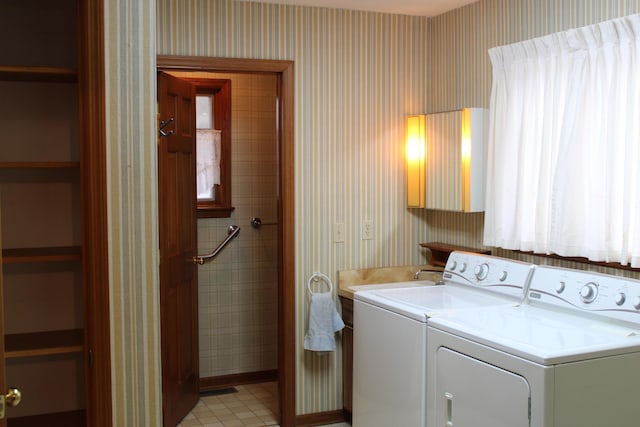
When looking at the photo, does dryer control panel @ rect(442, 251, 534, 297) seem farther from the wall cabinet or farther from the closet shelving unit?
the closet shelving unit

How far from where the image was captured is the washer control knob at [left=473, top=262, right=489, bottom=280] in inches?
131

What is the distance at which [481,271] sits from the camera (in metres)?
3.35

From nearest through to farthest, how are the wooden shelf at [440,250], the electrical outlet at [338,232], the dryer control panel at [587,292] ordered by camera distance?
the dryer control panel at [587,292], the wooden shelf at [440,250], the electrical outlet at [338,232]

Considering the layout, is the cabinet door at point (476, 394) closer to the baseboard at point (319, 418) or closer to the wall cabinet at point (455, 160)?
the wall cabinet at point (455, 160)

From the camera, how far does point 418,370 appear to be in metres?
2.91

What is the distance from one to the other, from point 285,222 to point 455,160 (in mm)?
1007

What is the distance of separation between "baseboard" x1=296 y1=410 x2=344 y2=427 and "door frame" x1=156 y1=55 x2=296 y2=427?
55 mm

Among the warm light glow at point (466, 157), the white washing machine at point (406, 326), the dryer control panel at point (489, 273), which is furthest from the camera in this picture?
the warm light glow at point (466, 157)

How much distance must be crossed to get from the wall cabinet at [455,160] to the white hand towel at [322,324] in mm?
812

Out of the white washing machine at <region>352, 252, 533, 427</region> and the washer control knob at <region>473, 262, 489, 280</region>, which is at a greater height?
the washer control knob at <region>473, 262, 489, 280</region>

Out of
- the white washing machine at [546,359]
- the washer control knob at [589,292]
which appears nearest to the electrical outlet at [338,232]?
the white washing machine at [546,359]

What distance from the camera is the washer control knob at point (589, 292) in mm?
2689

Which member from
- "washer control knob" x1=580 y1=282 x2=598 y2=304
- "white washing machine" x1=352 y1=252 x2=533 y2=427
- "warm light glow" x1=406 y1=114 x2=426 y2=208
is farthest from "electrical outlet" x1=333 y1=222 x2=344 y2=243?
"washer control knob" x1=580 y1=282 x2=598 y2=304

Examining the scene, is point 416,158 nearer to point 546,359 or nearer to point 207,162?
point 207,162
